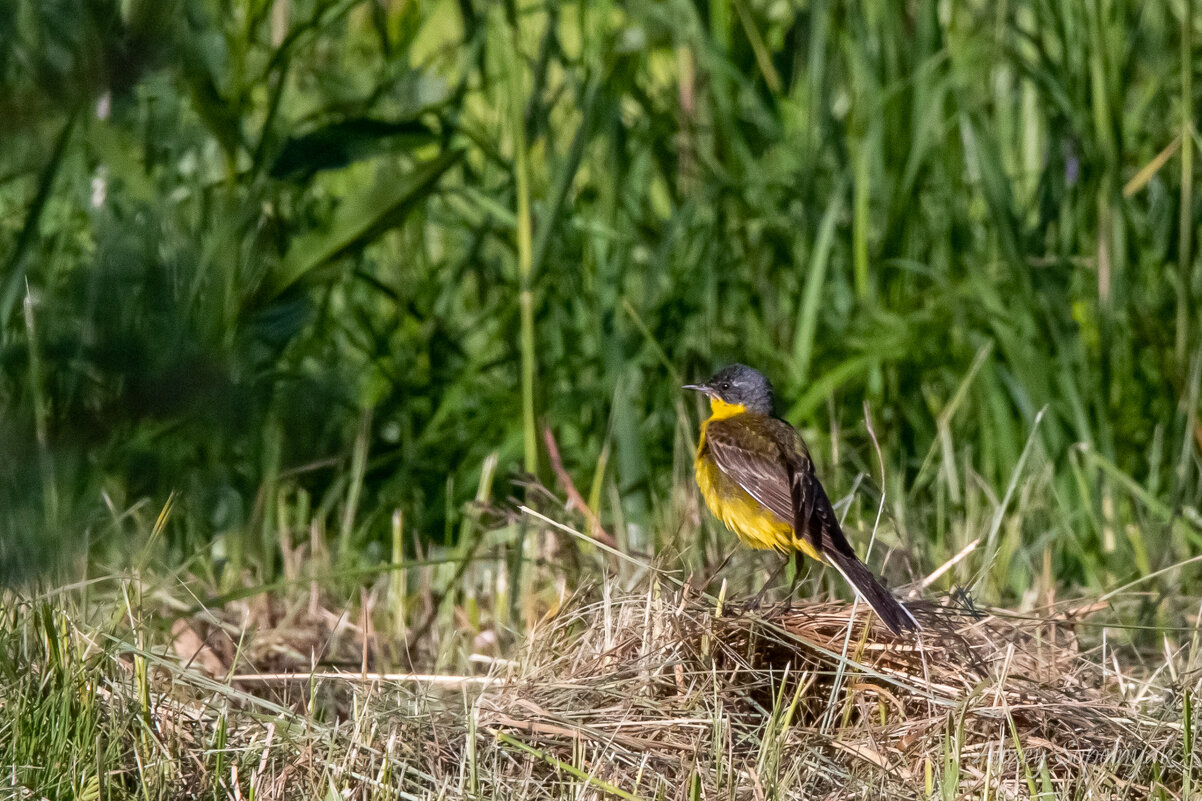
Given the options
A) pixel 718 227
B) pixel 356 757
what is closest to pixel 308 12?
pixel 718 227

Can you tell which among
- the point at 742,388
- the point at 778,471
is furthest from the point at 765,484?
the point at 742,388

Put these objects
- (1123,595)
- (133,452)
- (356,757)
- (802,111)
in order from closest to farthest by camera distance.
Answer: (356,757) < (133,452) < (1123,595) < (802,111)

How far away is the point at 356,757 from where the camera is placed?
9.77 ft

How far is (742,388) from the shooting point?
465cm

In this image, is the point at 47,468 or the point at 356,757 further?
the point at 47,468

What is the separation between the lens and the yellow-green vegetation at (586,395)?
10.3ft

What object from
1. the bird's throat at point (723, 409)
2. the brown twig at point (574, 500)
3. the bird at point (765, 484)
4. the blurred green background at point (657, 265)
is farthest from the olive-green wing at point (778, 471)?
the brown twig at point (574, 500)

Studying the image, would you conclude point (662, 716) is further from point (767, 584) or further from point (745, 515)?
point (745, 515)

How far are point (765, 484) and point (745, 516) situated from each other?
0.12 meters

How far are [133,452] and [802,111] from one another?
9.93 feet

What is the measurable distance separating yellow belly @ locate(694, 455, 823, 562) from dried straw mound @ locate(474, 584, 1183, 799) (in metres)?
0.50

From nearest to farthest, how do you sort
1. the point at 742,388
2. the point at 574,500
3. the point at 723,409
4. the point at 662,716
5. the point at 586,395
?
1. the point at 662,716
2. the point at 574,500
3. the point at 742,388
4. the point at 723,409
5. the point at 586,395

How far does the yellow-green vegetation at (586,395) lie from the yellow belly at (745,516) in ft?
0.48

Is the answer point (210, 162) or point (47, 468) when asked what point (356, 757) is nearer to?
point (47, 468)
